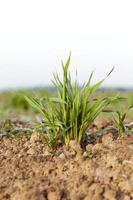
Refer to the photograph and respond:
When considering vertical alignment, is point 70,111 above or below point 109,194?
above

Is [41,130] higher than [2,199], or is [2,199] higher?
[41,130]

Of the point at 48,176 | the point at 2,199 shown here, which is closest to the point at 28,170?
the point at 48,176

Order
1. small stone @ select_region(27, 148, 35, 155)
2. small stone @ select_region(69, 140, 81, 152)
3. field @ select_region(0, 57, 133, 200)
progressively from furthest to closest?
1. small stone @ select_region(27, 148, 35, 155)
2. small stone @ select_region(69, 140, 81, 152)
3. field @ select_region(0, 57, 133, 200)

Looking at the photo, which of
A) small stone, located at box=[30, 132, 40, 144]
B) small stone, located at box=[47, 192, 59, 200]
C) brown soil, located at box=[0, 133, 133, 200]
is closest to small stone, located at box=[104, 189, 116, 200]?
brown soil, located at box=[0, 133, 133, 200]

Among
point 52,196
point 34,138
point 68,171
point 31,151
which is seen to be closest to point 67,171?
point 68,171

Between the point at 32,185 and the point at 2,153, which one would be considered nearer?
the point at 32,185

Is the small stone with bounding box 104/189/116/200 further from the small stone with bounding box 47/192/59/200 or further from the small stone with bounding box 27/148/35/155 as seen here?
the small stone with bounding box 27/148/35/155

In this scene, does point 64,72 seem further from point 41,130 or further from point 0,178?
point 0,178

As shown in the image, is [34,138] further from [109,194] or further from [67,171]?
[109,194]
